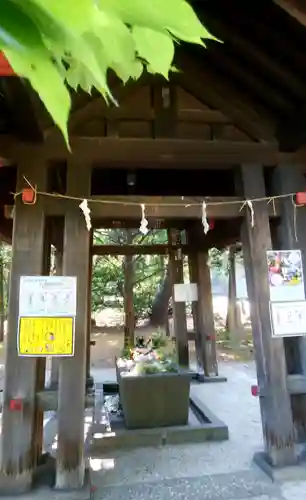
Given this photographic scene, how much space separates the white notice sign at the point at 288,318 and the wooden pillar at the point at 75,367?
1383 mm

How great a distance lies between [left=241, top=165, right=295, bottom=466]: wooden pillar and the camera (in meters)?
2.80

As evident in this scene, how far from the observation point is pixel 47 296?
277 cm

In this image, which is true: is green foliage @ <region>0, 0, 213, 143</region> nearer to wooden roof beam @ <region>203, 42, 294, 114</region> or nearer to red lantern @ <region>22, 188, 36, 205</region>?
red lantern @ <region>22, 188, 36, 205</region>

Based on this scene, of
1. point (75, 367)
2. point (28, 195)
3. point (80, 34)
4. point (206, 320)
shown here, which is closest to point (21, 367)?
point (75, 367)

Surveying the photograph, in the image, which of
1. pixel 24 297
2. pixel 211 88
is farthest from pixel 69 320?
pixel 211 88

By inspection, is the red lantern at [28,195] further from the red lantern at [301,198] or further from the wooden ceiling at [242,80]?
the red lantern at [301,198]

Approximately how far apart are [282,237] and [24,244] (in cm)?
197

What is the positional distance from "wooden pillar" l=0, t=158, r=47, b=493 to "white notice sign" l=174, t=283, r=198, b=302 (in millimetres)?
3524

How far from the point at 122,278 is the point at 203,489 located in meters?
8.68

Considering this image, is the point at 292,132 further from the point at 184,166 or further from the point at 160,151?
the point at 160,151

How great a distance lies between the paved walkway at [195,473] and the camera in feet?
8.89

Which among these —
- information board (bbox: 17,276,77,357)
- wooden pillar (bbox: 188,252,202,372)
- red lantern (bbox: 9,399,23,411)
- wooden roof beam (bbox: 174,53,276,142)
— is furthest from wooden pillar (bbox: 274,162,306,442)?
wooden pillar (bbox: 188,252,202,372)

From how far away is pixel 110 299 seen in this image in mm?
12969

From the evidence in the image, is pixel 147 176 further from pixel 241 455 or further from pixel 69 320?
pixel 241 455
